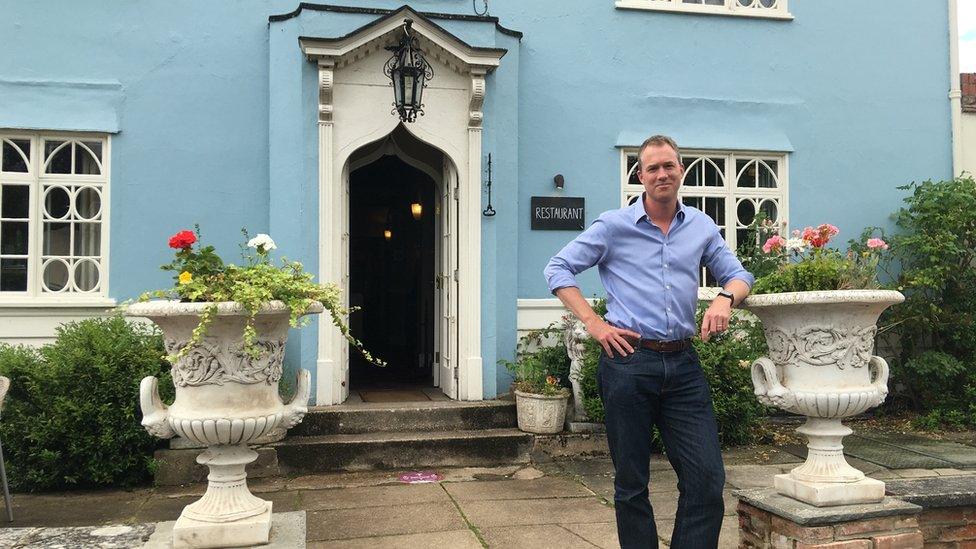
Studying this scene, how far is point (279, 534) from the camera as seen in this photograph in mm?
3273

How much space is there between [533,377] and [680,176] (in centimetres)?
363

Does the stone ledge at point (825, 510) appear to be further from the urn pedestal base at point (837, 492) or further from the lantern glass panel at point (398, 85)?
the lantern glass panel at point (398, 85)

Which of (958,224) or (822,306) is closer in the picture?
(822,306)

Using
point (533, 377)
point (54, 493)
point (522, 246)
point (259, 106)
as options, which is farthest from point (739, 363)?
point (54, 493)

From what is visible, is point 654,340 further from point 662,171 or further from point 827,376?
point 827,376

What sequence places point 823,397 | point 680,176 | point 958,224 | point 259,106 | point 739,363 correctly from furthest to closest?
point 958,224 → point 259,106 → point 739,363 → point 823,397 → point 680,176

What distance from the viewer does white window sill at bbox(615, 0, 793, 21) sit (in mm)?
7562

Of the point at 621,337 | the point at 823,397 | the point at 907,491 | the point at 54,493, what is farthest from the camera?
the point at 54,493

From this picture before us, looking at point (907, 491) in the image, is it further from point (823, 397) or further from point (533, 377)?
point (533, 377)

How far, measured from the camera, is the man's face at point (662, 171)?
10.1ft

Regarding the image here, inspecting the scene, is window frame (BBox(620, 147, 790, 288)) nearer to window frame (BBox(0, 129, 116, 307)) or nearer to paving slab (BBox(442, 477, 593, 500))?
paving slab (BBox(442, 477, 593, 500))

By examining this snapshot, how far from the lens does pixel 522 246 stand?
7.18m

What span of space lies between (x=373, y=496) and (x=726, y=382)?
3129 mm

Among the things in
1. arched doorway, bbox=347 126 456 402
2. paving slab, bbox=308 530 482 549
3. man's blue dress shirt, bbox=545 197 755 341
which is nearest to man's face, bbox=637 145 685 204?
man's blue dress shirt, bbox=545 197 755 341
